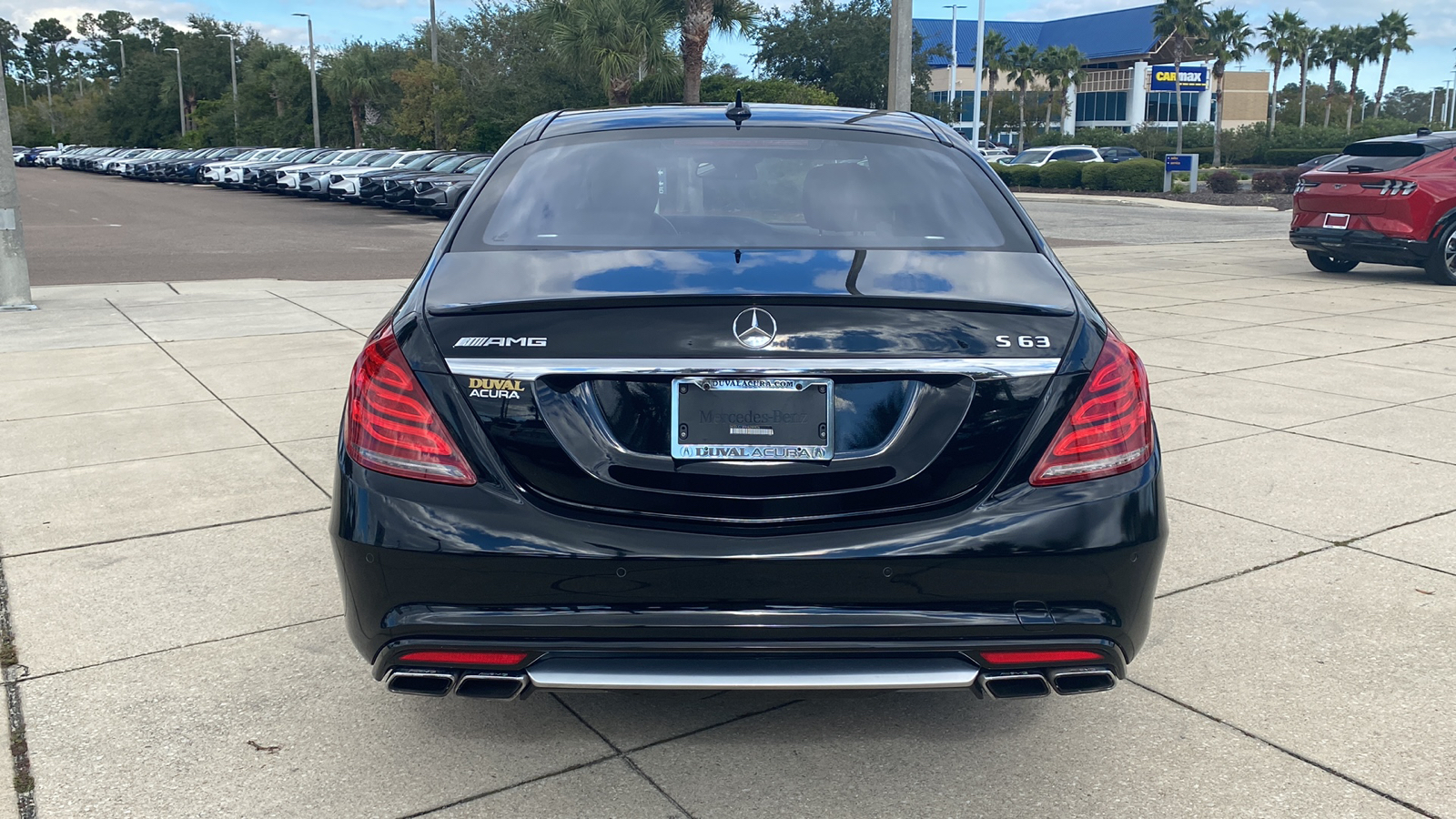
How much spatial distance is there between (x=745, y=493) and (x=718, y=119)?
1.64 meters

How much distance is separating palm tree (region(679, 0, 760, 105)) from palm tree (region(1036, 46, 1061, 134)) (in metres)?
59.6

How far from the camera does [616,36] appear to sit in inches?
1363

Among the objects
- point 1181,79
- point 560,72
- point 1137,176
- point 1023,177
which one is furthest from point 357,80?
point 1137,176

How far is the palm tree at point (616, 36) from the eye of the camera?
34469mm

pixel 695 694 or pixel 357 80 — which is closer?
pixel 695 694

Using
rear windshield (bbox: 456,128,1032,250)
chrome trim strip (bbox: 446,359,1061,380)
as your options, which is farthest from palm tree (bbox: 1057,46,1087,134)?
chrome trim strip (bbox: 446,359,1061,380)

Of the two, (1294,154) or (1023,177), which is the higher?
(1294,154)

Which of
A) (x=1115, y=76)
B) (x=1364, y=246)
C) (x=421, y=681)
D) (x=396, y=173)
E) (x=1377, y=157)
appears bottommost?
(x=421, y=681)

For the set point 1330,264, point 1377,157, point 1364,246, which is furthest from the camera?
point 1330,264

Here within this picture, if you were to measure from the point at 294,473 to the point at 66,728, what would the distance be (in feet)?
8.46

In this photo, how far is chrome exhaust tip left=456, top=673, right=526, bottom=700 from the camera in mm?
2773

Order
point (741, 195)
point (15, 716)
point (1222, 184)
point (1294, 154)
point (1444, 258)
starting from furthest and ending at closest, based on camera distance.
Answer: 1. point (1294, 154)
2. point (1222, 184)
3. point (1444, 258)
4. point (741, 195)
5. point (15, 716)

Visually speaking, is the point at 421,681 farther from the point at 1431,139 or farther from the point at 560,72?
the point at 560,72

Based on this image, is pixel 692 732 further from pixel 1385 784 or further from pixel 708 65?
pixel 708 65
